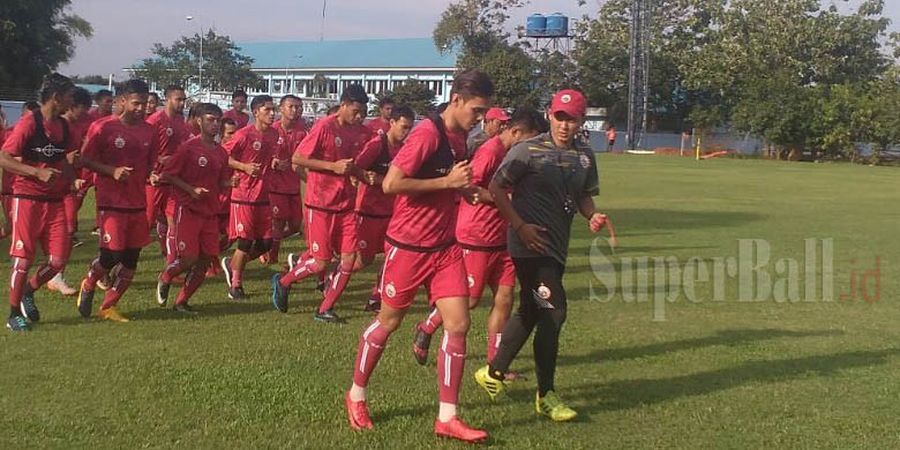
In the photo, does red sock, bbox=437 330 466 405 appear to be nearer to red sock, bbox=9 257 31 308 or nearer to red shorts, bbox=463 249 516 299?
red shorts, bbox=463 249 516 299

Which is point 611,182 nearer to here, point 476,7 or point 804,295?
point 804,295

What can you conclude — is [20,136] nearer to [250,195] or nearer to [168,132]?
[250,195]

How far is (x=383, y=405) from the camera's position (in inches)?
237

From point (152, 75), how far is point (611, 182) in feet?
162

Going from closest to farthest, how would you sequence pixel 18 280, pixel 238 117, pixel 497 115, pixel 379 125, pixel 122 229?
1. pixel 497 115
2. pixel 18 280
3. pixel 122 229
4. pixel 379 125
5. pixel 238 117

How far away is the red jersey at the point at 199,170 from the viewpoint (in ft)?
29.1

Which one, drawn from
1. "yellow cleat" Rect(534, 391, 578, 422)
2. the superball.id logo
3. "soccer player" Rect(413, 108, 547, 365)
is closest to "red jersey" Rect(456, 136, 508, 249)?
"soccer player" Rect(413, 108, 547, 365)

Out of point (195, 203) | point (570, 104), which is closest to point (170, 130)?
→ point (195, 203)

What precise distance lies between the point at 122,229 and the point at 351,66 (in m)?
81.8

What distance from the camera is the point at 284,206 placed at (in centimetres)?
1114

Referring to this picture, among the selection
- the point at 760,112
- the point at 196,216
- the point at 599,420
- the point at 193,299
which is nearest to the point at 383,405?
the point at 599,420

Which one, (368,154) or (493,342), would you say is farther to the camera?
(368,154)

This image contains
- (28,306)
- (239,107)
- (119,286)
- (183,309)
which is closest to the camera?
(28,306)

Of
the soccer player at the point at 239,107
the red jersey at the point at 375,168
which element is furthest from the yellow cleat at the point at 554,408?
the soccer player at the point at 239,107
